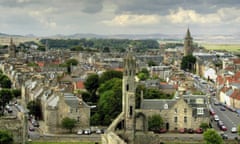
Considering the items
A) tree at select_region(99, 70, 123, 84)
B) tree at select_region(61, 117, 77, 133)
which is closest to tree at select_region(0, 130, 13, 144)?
tree at select_region(61, 117, 77, 133)

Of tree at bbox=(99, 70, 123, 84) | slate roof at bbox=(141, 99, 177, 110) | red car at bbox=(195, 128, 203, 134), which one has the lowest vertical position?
red car at bbox=(195, 128, 203, 134)

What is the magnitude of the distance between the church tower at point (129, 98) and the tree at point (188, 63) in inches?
3817

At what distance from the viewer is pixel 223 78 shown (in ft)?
315

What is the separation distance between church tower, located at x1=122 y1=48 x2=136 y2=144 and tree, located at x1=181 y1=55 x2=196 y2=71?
9694 cm

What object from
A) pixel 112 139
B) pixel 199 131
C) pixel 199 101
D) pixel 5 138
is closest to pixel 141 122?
pixel 112 139

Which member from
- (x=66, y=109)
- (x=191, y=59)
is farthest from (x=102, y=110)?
(x=191, y=59)

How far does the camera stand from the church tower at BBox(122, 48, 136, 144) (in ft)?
149

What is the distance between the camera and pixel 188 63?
142 m

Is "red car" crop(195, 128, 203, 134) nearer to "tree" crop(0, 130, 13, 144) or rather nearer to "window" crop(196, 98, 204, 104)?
"window" crop(196, 98, 204, 104)

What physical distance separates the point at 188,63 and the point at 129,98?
322 feet

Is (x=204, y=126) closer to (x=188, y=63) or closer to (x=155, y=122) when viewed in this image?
(x=155, y=122)

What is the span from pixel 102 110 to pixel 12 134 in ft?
49.4

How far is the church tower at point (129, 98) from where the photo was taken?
149ft

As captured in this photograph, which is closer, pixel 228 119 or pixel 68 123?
pixel 68 123
